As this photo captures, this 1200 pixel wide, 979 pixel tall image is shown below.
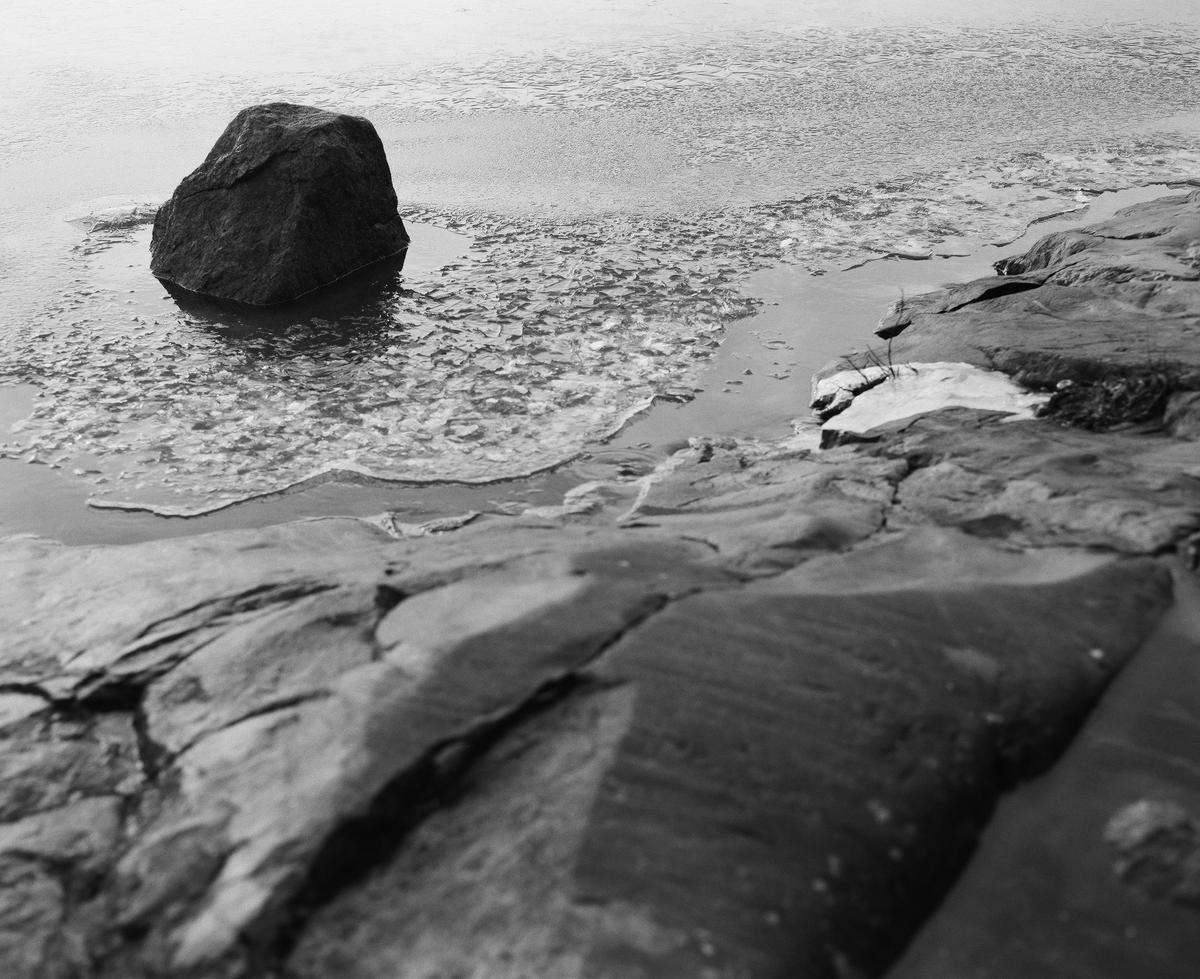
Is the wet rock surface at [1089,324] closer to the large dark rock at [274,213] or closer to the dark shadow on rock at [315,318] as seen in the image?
the dark shadow on rock at [315,318]

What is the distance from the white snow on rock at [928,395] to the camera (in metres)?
4.12

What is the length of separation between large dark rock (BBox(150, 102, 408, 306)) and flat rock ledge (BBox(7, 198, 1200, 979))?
3.16 m

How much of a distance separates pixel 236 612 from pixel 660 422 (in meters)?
2.24

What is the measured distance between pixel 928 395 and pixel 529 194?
3.83m

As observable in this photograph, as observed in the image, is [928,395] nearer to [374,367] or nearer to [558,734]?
[374,367]

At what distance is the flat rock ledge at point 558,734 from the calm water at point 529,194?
4.88ft

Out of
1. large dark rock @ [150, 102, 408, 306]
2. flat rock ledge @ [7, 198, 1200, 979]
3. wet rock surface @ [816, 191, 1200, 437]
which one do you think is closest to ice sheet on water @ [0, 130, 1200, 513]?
large dark rock @ [150, 102, 408, 306]

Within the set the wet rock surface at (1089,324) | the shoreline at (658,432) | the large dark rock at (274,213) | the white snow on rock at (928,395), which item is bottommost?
the shoreline at (658,432)

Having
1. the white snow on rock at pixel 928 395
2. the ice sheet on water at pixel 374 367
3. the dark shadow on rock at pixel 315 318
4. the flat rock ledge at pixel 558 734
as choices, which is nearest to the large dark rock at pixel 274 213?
the dark shadow on rock at pixel 315 318

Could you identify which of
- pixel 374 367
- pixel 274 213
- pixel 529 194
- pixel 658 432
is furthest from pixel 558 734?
pixel 529 194

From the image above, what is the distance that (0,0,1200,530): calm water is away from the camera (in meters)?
4.67

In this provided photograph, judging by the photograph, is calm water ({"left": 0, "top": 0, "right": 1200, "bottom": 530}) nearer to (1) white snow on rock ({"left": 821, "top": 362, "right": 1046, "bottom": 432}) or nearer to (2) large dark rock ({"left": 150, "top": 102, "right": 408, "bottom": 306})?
(2) large dark rock ({"left": 150, "top": 102, "right": 408, "bottom": 306})

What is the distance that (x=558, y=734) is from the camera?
2123 millimetres

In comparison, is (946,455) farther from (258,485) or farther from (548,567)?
(258,485)
